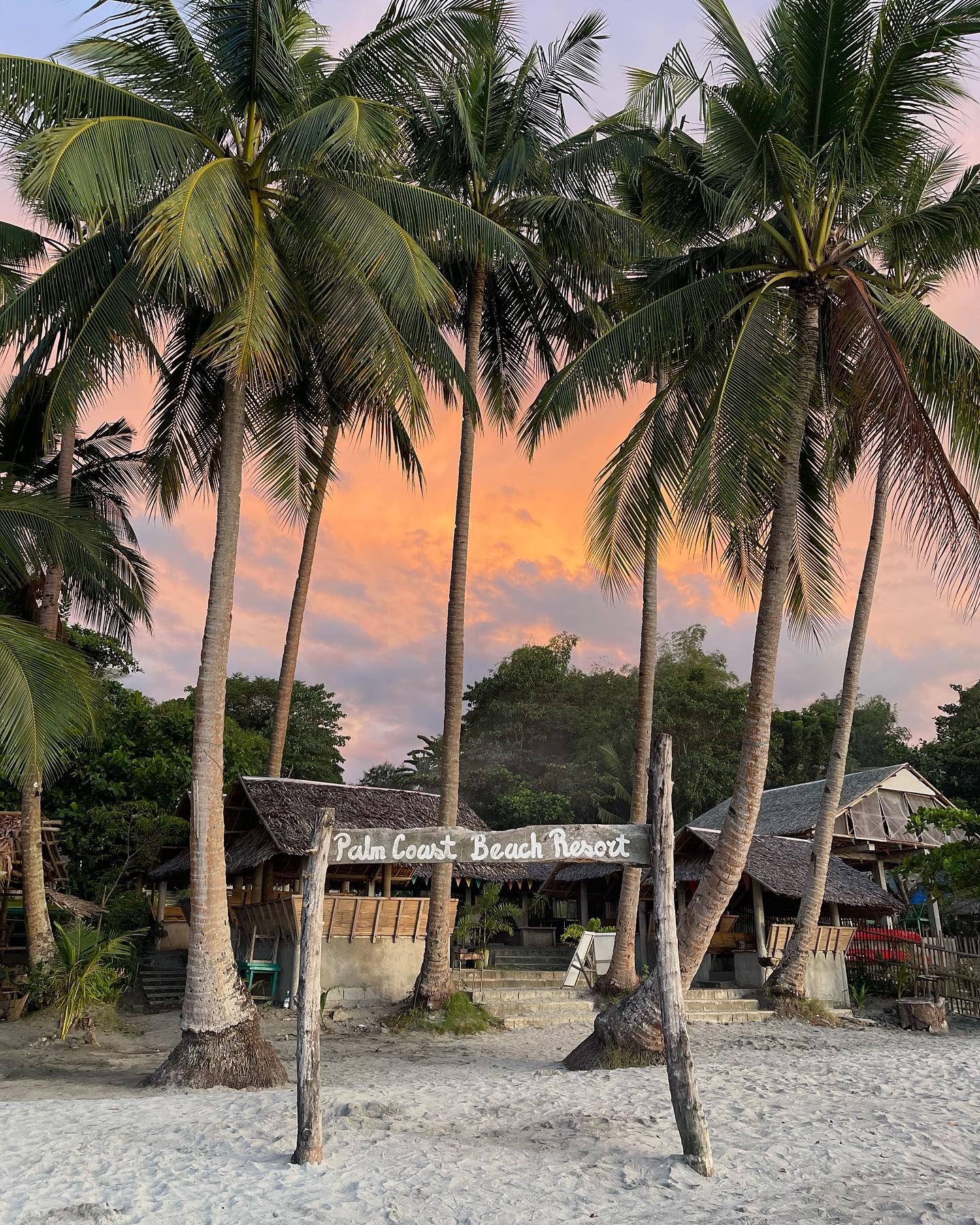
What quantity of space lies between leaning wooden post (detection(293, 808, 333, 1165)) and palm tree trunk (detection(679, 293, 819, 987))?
15.6ft

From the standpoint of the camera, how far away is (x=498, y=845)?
306 inches

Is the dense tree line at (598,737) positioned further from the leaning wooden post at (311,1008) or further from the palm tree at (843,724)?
the leaning wooden post at (311,1008)

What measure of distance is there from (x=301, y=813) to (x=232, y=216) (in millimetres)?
10360

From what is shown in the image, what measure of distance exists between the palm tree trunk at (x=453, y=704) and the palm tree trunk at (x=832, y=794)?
594 centimetres

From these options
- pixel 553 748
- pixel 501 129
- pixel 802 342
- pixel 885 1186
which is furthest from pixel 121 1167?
pixel 553 748

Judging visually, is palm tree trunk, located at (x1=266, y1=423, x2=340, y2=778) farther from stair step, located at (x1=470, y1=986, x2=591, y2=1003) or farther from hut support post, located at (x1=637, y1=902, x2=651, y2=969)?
hut support post, located at (x1=637, y1=902, x2=651, y2=969)

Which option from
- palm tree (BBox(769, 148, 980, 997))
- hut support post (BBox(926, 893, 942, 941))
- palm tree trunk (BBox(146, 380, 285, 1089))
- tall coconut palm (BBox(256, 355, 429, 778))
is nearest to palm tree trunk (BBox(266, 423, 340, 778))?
tall coconut palm (BBox(256, 355, 429, 778))

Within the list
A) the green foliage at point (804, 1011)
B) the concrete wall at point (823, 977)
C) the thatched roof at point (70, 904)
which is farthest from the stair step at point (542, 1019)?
the thatched roof at point (70, 904)

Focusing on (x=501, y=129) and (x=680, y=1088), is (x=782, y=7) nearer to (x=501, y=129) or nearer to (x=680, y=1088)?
(x=501, y=129)

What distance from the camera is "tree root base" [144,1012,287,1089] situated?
975cm

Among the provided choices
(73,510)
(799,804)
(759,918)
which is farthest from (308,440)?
(799,804)

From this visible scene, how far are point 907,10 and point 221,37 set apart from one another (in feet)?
24.4

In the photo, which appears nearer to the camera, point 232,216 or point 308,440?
point 232,216

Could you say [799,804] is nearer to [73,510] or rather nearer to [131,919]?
[131,919]
